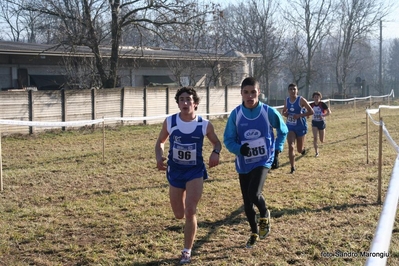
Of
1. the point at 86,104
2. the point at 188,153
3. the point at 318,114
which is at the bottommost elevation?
the point at 188,153

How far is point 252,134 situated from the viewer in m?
5.21

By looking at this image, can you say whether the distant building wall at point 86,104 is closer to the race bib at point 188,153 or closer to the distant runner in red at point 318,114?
the distant runner in red at point 318,114

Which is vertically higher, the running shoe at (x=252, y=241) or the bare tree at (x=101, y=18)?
the bare tree at (x=101, y=18)

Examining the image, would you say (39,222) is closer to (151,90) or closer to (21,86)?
(151,90)

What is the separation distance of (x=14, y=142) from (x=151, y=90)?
8.45 meters

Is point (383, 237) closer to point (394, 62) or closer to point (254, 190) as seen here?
point (254, 190)

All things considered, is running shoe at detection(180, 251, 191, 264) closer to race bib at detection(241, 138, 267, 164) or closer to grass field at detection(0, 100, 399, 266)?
grass field at detection(0, 100, 399, 266)

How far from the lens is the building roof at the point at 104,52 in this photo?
23.3 metres

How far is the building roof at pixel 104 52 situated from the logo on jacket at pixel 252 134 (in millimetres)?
19033

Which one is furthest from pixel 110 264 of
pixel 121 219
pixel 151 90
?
pixel 151 90

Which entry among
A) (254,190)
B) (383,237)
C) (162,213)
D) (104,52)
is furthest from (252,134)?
(104,52)

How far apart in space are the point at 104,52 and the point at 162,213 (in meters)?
23.4

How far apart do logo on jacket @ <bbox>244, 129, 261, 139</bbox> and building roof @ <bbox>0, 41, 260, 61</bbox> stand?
19.0 m

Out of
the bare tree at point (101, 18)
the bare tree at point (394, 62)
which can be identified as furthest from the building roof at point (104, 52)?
the bare tree at point (394, 62)
